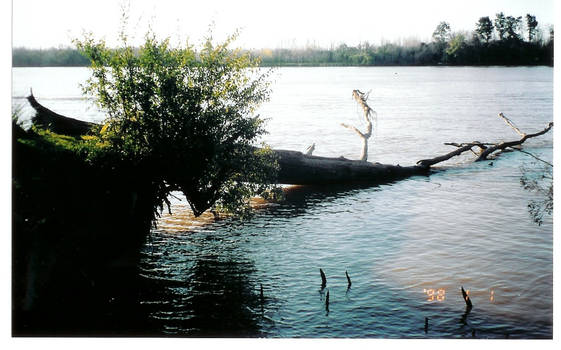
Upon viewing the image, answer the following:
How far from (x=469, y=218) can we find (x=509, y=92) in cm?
511

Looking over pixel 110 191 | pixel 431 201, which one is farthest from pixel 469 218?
pixel 110 191

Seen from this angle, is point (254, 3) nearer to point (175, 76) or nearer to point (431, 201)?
point (175, 76)

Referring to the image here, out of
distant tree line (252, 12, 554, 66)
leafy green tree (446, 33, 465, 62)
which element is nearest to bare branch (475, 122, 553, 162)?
distant tree line (252, 12, 554, 66)

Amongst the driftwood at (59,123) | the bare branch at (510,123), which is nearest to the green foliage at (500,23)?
the bare branch at (510,123)

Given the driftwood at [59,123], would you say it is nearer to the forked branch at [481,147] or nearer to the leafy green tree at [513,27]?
the leafy green tree at [513,27]

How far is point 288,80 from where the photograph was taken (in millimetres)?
20766

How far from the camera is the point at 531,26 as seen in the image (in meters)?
12.3

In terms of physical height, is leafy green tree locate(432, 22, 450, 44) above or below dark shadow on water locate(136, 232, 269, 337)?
above

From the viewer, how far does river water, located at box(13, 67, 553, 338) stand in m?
10.6

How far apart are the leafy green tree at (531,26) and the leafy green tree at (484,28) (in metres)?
1.48

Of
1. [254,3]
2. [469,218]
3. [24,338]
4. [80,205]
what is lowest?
[24,338]

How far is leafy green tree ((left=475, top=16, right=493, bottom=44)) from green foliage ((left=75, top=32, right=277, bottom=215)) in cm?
590

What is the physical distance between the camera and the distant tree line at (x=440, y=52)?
12170mm

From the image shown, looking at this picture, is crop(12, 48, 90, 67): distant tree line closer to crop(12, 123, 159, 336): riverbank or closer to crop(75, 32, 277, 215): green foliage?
crop(75, 32, 277, 215): green foliage
